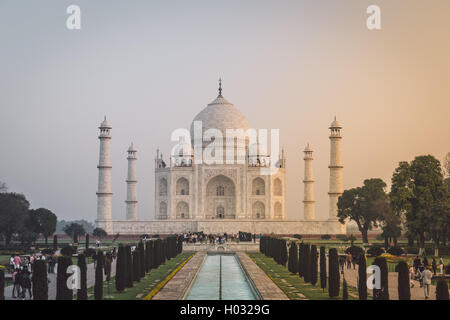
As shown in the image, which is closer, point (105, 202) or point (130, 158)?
point (105, 202)

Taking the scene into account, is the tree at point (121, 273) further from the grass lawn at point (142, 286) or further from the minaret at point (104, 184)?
the minaret at point (104, 184)

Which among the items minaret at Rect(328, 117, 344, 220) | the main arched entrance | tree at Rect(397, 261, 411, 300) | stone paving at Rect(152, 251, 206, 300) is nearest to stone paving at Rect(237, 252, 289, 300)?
stone paving at Rect(152, 251, 206, 300)

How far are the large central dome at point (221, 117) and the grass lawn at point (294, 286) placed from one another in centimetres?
3056

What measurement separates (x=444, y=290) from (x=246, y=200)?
39.8 m

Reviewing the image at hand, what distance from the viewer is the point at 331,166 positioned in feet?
159

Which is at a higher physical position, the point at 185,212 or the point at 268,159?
the point at 268,159

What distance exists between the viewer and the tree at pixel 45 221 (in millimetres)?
39438

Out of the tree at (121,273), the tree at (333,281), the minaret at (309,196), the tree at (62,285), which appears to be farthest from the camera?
the minaret at (309,196)

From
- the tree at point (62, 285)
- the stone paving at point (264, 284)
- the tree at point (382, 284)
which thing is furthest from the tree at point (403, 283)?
the tree at point (62, 285)

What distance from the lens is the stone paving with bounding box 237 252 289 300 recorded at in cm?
1635
